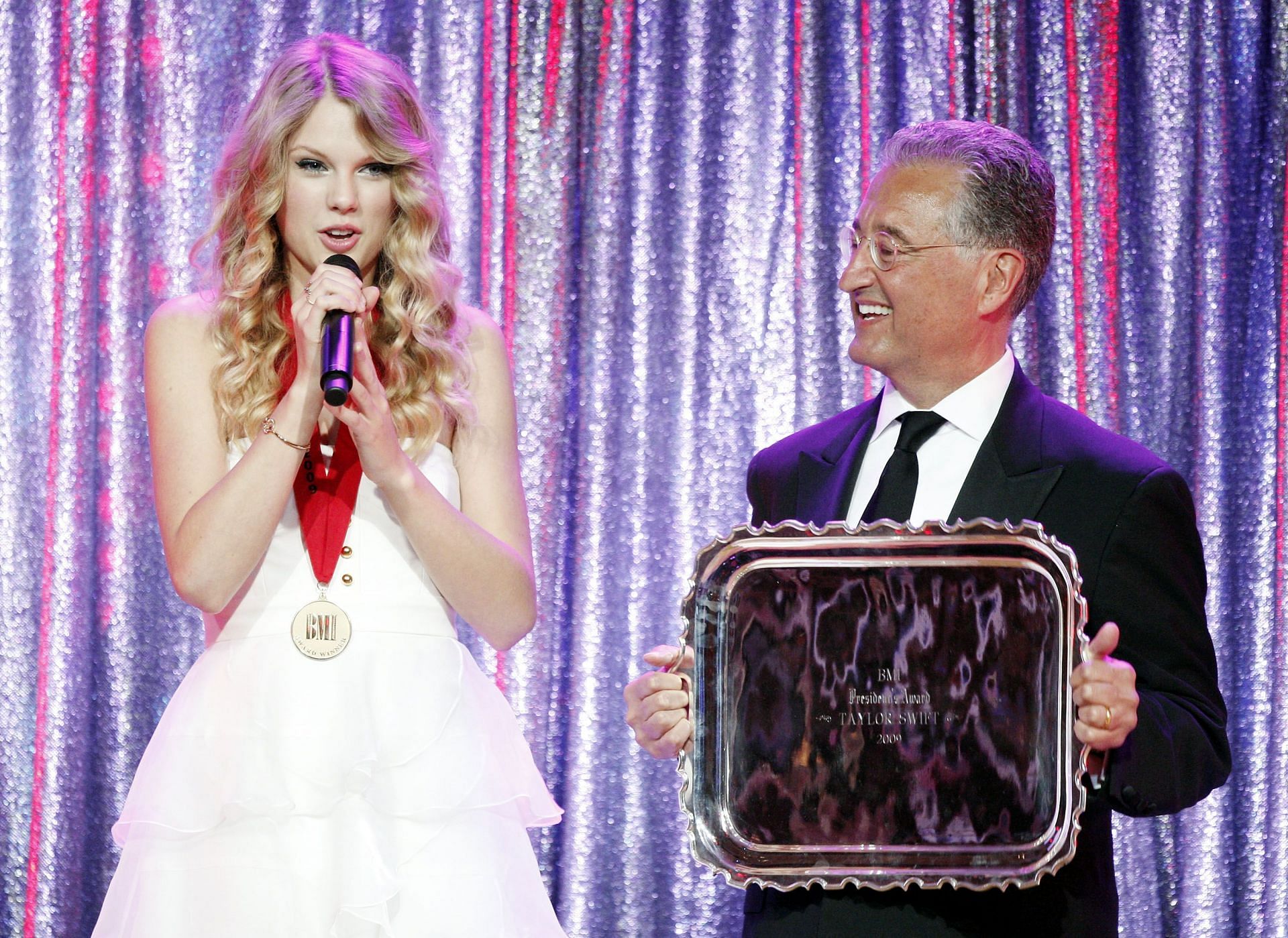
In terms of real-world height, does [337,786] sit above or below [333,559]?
below

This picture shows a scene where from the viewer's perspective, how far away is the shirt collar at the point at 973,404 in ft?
5.90

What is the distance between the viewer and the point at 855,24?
2.95 meters

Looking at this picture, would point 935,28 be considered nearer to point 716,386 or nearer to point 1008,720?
point 716,386

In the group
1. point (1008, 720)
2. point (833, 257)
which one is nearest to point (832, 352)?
point (833, 257)

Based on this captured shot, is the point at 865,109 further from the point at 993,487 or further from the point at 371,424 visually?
the point at 371,424

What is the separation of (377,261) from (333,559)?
1.59ft

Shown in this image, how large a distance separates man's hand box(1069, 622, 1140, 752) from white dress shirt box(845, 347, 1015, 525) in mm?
303

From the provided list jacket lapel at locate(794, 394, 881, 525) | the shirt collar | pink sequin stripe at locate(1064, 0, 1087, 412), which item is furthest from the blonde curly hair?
pink sequin stripe at locate(1064, 0, 1087, 412)

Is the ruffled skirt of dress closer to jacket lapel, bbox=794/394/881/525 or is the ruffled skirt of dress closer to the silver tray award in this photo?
the silver tray award

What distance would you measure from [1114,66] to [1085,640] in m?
1.90

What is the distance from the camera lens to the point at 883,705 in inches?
58.9

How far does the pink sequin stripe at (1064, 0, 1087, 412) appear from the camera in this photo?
9.54 ft

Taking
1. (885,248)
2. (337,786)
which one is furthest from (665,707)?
(885,248)

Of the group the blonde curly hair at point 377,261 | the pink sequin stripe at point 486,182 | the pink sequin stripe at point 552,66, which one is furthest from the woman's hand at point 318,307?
the pink sequin stripe at point 552,66
